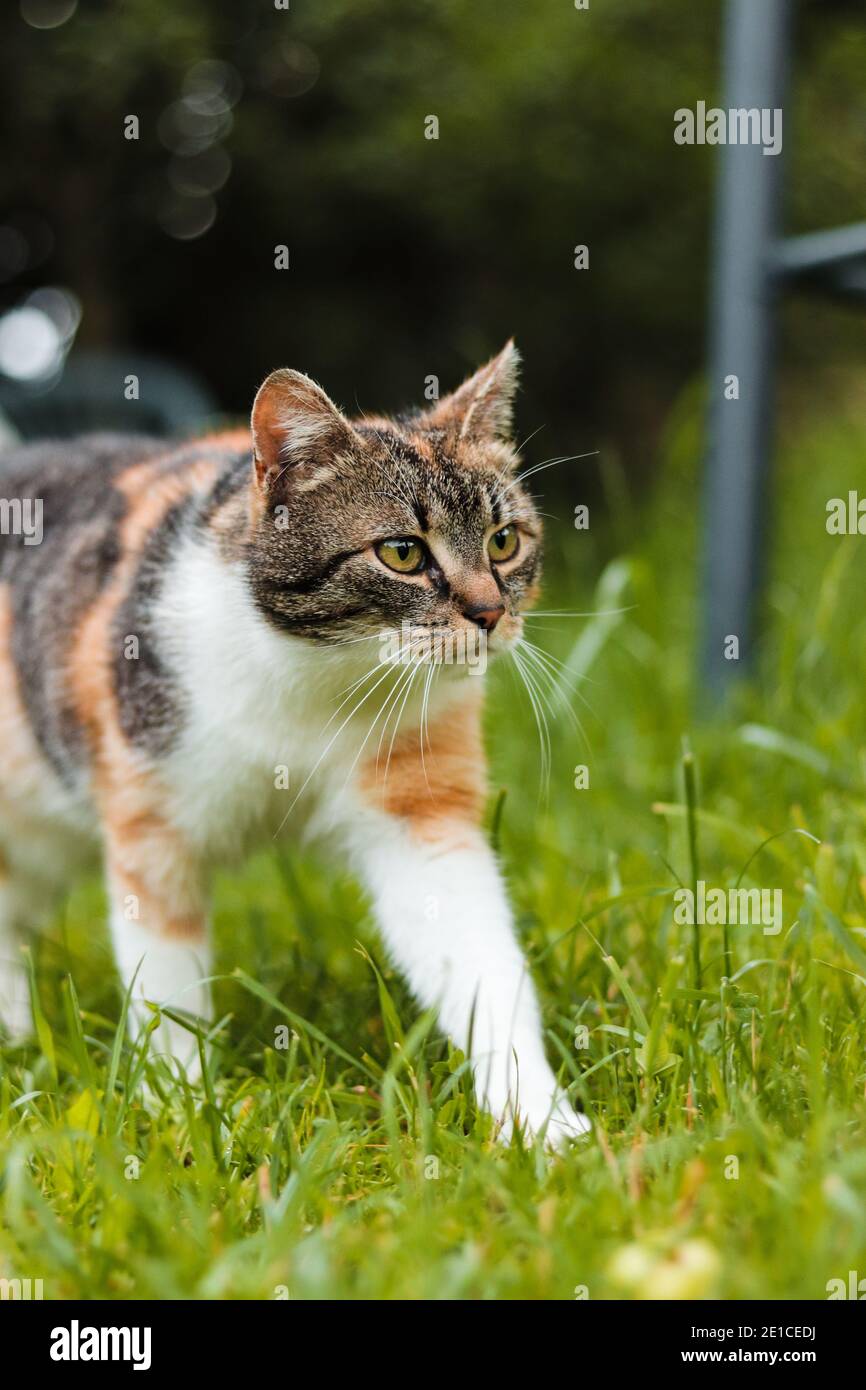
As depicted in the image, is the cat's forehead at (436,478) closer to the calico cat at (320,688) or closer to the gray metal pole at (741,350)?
the calico cat at (320,688)

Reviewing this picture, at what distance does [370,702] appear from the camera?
6.55 ft

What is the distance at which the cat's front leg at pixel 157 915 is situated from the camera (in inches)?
80.7

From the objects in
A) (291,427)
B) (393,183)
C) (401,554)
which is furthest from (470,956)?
(393,183)

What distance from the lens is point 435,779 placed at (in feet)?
6.66

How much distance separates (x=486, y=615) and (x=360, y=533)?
0.71 feet

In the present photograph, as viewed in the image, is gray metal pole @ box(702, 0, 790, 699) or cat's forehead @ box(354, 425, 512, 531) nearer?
cat's forehead @ box(354, 425, 512, 531)

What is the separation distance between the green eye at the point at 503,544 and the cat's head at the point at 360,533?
4 centimetres

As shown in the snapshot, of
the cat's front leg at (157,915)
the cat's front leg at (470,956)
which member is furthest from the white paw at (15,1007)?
the cat's front leg at (470,956)

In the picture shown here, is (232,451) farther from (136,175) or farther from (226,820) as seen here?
(136,175)

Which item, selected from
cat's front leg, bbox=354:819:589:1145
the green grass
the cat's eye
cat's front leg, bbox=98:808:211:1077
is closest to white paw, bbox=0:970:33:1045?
the green grass

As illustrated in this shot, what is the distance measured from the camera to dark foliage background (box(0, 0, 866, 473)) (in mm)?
5328

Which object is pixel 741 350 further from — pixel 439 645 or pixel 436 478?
pixel 439 645

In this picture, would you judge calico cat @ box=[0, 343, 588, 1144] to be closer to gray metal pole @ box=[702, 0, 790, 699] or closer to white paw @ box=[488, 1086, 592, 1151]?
white paw @ box=[488, 1086, 592, 1151]

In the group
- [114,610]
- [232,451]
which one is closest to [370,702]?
[114,610]
